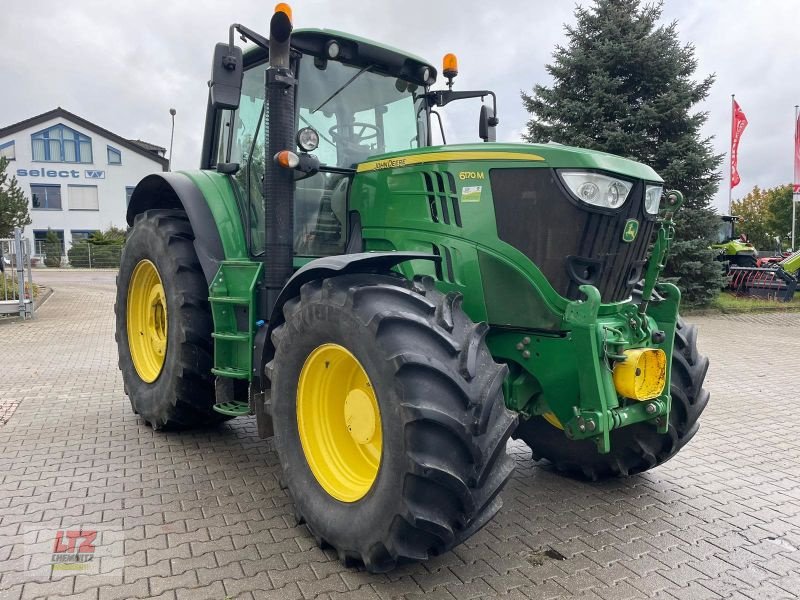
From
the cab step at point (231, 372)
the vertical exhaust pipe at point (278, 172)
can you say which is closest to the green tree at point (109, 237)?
the cab step at point (231, 372)

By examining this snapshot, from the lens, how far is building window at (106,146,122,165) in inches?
1496

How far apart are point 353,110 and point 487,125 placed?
3.71ft

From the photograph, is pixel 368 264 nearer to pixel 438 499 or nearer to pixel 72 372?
pixel 438 499

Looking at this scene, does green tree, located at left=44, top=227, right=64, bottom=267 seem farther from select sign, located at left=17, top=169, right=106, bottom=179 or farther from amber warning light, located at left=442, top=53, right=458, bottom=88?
amber warning light, located at left=442, top=53, right=458, bottom=88

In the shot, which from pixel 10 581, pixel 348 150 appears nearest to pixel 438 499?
pixel 10 581

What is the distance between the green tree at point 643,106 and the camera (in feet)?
40.1

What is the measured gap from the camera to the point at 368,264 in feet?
9.69

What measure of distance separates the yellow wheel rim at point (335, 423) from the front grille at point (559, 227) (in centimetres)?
103

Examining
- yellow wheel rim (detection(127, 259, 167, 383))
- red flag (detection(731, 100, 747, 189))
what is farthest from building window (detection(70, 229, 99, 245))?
yellow wheel rim (detection(127, 259, 167, 383))

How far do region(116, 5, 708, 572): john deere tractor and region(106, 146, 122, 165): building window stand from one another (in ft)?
125

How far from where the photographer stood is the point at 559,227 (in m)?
2.96

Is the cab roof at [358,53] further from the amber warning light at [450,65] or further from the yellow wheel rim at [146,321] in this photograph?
the yellow wheel rim at [146,321]

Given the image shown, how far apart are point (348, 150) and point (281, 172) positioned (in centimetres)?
56

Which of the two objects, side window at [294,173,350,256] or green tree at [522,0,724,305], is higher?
green tree at [522,0,724,305]
